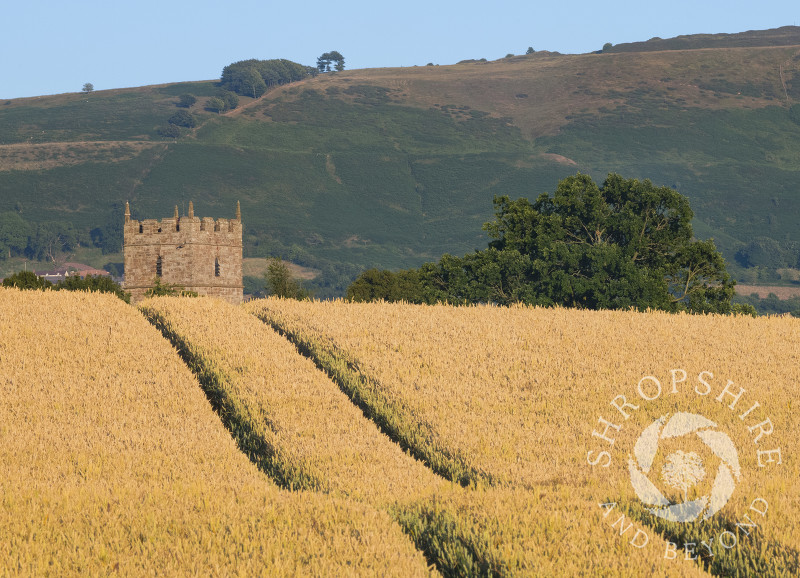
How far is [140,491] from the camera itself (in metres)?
15.8

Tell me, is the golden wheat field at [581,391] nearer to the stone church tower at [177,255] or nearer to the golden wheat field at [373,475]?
the golden wheat field at [373,475]

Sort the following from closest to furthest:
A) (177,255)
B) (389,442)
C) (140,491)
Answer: (140,491) → (389,442) → (177,255)

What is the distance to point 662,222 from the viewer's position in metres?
58.2

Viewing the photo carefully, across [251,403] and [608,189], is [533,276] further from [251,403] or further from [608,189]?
[251,403]

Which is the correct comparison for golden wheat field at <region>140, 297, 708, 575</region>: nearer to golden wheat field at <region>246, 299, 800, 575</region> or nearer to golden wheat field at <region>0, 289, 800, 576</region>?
golden wheat field at <region>0, 289, 800, 576</region>

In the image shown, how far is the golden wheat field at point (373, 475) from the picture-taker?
13.1 meters

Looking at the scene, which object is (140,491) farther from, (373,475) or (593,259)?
(593,259)

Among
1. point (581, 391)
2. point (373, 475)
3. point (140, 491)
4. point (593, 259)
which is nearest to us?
point (140, 491)

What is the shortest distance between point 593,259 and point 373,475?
130ft

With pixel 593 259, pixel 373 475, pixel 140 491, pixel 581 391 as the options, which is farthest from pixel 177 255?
pixel 140 491

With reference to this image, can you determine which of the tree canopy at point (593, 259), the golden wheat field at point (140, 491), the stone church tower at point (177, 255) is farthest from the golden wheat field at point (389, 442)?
the stone church tower at point (177, 255)

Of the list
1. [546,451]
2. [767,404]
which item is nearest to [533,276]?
[767,404]

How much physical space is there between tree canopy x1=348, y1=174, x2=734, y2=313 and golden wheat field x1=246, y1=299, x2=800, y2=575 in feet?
66.9

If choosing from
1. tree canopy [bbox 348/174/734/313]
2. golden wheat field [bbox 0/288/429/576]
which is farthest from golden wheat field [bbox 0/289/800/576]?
tree canopy [bbox 348/174/734/313]
